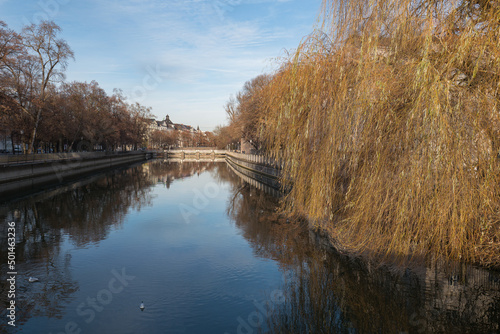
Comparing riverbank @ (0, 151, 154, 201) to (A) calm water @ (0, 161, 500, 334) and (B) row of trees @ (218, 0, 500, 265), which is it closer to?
(A) calm water @ (0, 161, 500, 334)

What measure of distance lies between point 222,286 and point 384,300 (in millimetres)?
4069

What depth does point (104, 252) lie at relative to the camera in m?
12.8

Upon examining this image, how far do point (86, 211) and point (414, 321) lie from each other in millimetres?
18152

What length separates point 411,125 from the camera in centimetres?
774

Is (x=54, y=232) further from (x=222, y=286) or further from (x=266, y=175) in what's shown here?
(x=266, y=175)

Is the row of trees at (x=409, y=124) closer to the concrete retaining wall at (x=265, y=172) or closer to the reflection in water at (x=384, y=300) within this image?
the reflection in water at (x=384, y=300)

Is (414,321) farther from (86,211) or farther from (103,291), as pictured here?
(86,211)

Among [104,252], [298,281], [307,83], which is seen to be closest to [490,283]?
[298,281]

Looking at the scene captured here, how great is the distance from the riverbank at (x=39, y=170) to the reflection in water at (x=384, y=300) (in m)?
23.3

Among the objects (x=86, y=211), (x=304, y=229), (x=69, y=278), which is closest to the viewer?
(x=69, y=278)

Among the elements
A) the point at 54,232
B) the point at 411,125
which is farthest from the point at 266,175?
the point at 411,125

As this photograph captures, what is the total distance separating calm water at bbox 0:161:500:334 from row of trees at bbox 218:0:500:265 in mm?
1119

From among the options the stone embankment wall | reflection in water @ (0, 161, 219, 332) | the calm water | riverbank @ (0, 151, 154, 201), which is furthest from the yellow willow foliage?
riverbank @ (0, 151, 154, 201)

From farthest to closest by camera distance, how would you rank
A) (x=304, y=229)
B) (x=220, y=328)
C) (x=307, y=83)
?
(x=304, y=229) → (x=307, y=83) → (x=220, y=328)
